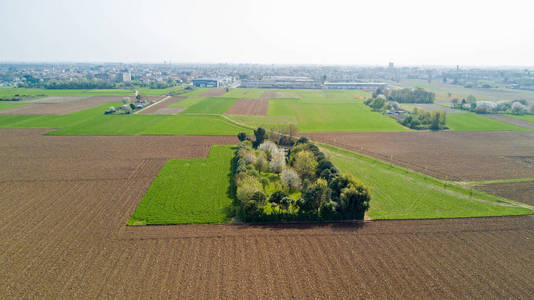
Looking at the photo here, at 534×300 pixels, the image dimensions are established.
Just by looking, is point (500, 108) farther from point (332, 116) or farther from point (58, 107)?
point (58, 107)

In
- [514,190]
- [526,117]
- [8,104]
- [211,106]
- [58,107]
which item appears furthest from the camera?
[211,106]

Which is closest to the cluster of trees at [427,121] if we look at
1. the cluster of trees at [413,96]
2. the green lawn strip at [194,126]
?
the cluster of trees at [413,96]

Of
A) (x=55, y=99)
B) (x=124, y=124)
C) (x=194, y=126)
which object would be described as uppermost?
(x=55, y=99)

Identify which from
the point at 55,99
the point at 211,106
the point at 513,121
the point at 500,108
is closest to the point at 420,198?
the point at 513,121

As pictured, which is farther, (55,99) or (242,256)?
(55,99)

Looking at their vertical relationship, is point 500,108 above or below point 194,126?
Answer: above

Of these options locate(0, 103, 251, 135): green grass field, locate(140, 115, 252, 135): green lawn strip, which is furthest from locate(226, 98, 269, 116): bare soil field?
locate(0, 103, 251, 135): green grass field

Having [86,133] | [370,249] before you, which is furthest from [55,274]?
[86,133]

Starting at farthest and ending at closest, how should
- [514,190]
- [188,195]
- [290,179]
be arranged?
[514,190] < [290,179] < [188,195]
